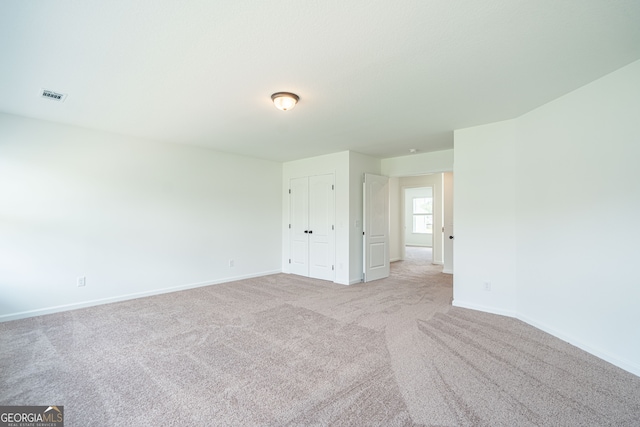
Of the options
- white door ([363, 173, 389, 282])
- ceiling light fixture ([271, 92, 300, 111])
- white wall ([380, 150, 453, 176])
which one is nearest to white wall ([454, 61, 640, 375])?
white wall ([380, 150, 453, 176])

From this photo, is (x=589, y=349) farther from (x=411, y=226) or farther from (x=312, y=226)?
(x=411, y=226)

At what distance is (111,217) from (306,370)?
12.3ft

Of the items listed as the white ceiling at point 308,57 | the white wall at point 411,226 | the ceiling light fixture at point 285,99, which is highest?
the white ceiling at point 308,57

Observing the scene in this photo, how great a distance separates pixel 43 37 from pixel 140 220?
9.90 feet

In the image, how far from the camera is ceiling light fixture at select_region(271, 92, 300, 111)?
2848mm

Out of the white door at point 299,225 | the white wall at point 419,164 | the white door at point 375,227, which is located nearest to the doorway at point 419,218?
the white wall at point 419,164

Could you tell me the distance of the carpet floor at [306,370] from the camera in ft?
5.99

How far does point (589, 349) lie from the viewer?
2646 millimetres

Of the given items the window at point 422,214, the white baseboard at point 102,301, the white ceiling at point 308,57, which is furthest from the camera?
the window at point 422,214

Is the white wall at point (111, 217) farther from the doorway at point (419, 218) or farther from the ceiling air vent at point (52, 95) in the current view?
the doorway at point (419, 218)

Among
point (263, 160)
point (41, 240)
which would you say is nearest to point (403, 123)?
point (263, 160)

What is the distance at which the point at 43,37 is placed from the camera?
199 cm

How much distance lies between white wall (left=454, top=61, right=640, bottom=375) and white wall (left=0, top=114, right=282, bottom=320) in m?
4.05

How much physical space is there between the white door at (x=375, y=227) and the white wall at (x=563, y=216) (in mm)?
1805
